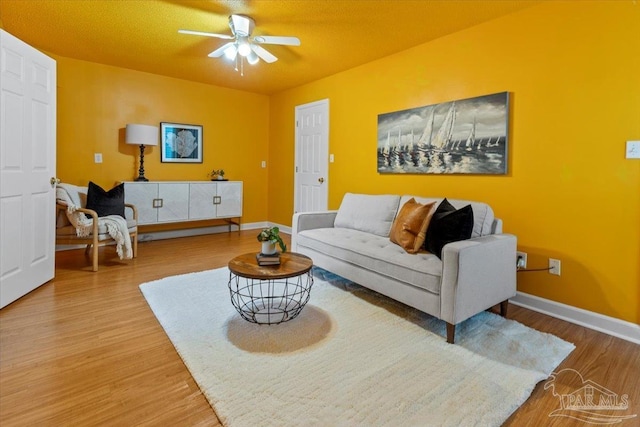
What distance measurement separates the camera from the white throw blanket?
3256 mm

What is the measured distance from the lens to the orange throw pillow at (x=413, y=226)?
8.20ft

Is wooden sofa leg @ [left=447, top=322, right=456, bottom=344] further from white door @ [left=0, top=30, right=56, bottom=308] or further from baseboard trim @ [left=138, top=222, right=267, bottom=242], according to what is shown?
baseboard trim @ [left=138, top=222, right=267, bottom=242]

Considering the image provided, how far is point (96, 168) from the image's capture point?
448cm

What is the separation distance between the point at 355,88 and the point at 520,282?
289 cm

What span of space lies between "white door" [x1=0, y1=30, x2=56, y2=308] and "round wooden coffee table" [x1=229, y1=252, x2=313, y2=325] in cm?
167

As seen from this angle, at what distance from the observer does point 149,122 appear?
4848 millimetres

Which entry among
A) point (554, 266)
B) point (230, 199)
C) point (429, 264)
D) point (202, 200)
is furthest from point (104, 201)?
point (554, 266)

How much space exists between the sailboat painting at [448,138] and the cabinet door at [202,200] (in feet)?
8.67

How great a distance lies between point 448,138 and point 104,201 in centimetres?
363

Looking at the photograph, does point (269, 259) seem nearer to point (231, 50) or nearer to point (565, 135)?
point (231, 50)

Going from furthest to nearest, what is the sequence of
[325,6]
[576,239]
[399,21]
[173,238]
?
[173,238] → [399,21] → [325,6] → [576,239]

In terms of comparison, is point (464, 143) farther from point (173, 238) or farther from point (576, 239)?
point (173, 238)

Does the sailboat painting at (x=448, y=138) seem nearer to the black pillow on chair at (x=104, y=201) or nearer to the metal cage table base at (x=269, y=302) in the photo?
the metal cage table base at (x=269, y=302)

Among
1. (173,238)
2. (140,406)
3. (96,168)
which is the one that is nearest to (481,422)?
(140,406)
